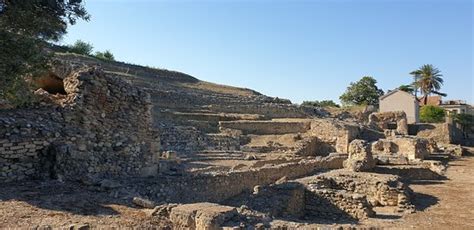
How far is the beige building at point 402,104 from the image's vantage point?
5350cm

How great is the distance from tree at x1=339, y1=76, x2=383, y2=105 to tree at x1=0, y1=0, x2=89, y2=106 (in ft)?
240

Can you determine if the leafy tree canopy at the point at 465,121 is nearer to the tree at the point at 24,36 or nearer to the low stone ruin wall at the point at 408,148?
the low stone ruin wall at the point at 408,148

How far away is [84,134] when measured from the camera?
356 inches

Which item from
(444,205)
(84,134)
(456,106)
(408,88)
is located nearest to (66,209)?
(84,134)

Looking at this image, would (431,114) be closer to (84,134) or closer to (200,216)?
(84,134)

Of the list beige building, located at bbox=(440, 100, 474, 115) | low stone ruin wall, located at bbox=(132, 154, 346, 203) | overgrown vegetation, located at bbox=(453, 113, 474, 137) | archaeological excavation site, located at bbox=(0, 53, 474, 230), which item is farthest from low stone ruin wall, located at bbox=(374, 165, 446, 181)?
beige building, located at bbox=(440, 100, 474, 115)

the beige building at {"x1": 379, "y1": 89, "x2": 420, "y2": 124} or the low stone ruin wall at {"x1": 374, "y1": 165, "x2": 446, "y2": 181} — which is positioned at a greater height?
the beige building at {"x1": 379, "y1": 89, "x2": 420, "y2": 124}

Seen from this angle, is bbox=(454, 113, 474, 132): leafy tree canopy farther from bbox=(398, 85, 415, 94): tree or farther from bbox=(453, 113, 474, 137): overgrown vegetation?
bbox=(398, 85, 415, 94): tree

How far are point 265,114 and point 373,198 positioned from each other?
26.8 meters

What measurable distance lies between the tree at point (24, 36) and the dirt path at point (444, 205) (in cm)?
947

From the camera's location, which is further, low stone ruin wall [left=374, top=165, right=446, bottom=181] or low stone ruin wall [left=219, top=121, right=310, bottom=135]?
low stone ruin wall [left=219, top=121, right=310, bottom=135]

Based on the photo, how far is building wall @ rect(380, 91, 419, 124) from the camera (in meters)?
53.5

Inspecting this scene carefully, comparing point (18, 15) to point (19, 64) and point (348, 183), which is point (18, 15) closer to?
point (19, 64)

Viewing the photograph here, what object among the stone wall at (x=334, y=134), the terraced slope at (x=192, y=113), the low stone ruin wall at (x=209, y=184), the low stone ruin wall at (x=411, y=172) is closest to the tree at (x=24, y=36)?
the low stone ruin wall at (x=209, y=184)
